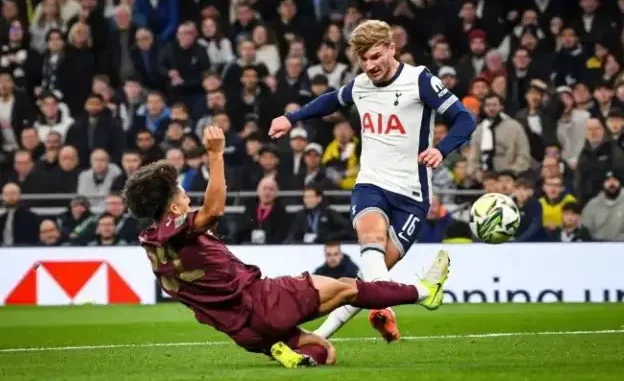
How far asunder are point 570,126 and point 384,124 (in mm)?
9802

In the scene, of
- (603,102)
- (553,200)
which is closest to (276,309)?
(553,200)

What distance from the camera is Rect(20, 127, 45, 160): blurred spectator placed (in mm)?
22094

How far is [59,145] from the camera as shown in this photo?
21734 millimetres

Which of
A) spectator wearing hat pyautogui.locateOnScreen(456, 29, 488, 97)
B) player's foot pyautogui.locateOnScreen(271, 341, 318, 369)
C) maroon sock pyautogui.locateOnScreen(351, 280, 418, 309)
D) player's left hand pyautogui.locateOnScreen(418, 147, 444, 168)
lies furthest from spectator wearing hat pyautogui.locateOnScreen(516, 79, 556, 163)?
player's foot pyautogui.locateOnScreen(271, 341, 318, 369)

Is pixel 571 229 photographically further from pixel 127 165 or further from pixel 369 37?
pixel 369 37

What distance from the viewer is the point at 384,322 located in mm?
11734

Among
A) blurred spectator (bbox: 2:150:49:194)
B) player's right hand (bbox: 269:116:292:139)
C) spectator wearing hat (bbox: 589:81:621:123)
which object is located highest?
player's right hand (bbox: 269:116:292:139)

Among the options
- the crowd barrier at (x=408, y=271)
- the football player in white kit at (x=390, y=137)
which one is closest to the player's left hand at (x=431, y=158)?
the football player in white kit at (x=390, y=137)

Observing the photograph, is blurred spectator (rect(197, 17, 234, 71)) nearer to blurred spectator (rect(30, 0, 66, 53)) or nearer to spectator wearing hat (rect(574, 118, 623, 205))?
blurred spectator (rect(30, 0, 66, 53))

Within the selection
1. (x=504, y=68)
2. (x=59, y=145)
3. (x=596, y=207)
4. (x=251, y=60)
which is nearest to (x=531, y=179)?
(x=596, y=207)

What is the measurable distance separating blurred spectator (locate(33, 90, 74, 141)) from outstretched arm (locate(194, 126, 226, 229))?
1330 cm

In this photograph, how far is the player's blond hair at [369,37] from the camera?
37.6ft

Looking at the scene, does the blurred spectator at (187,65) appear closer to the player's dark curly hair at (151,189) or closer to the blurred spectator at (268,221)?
the blurred spectator at (268,221)

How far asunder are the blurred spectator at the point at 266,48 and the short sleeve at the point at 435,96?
1132 centimetres
